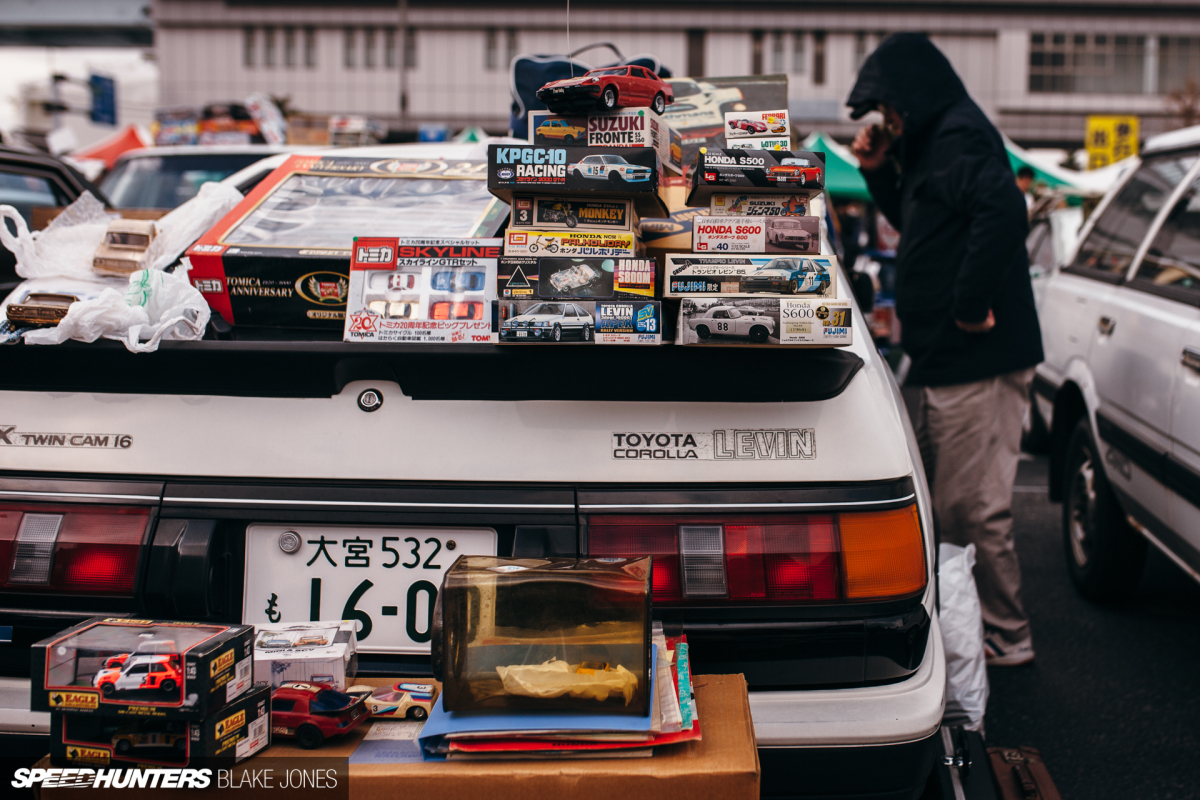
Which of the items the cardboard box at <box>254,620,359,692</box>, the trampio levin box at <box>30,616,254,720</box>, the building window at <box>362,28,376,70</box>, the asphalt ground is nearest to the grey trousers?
the asphalt ground

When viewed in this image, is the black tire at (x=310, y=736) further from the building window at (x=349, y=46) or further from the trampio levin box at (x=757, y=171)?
the building window at (x=349, y=46)

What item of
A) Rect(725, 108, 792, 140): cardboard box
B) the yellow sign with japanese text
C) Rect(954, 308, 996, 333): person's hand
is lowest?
Rect(954, 308, 996, 333): person's hand

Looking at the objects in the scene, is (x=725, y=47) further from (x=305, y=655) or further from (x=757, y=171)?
(x=305, y=655)

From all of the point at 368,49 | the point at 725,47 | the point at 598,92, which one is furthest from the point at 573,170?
the point at 368,49

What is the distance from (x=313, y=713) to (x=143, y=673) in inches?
9.7

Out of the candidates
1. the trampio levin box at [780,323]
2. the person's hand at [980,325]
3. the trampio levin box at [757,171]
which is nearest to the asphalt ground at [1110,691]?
the person's hand at [980,325]

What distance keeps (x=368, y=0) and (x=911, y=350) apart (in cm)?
3912

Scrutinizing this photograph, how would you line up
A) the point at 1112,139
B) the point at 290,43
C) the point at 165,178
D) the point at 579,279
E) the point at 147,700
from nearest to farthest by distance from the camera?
the point at 147,700
the point at 579,279
the point at 165,178
the point at 1112,139
the point at 290,43

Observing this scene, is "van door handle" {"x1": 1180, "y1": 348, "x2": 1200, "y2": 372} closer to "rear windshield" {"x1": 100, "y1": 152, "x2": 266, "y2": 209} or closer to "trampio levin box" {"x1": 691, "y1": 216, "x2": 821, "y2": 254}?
"trampio levin box" {"x1": 691, "y1": 216, "x2": 821, "y2": 254}

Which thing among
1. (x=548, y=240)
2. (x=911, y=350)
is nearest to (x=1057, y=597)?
(x=911, y=350)

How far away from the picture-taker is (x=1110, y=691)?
3.14 m

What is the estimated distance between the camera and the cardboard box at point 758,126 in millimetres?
1948

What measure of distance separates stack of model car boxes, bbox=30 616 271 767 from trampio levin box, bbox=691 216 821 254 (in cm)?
106

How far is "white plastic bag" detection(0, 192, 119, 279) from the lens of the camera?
2191mm
